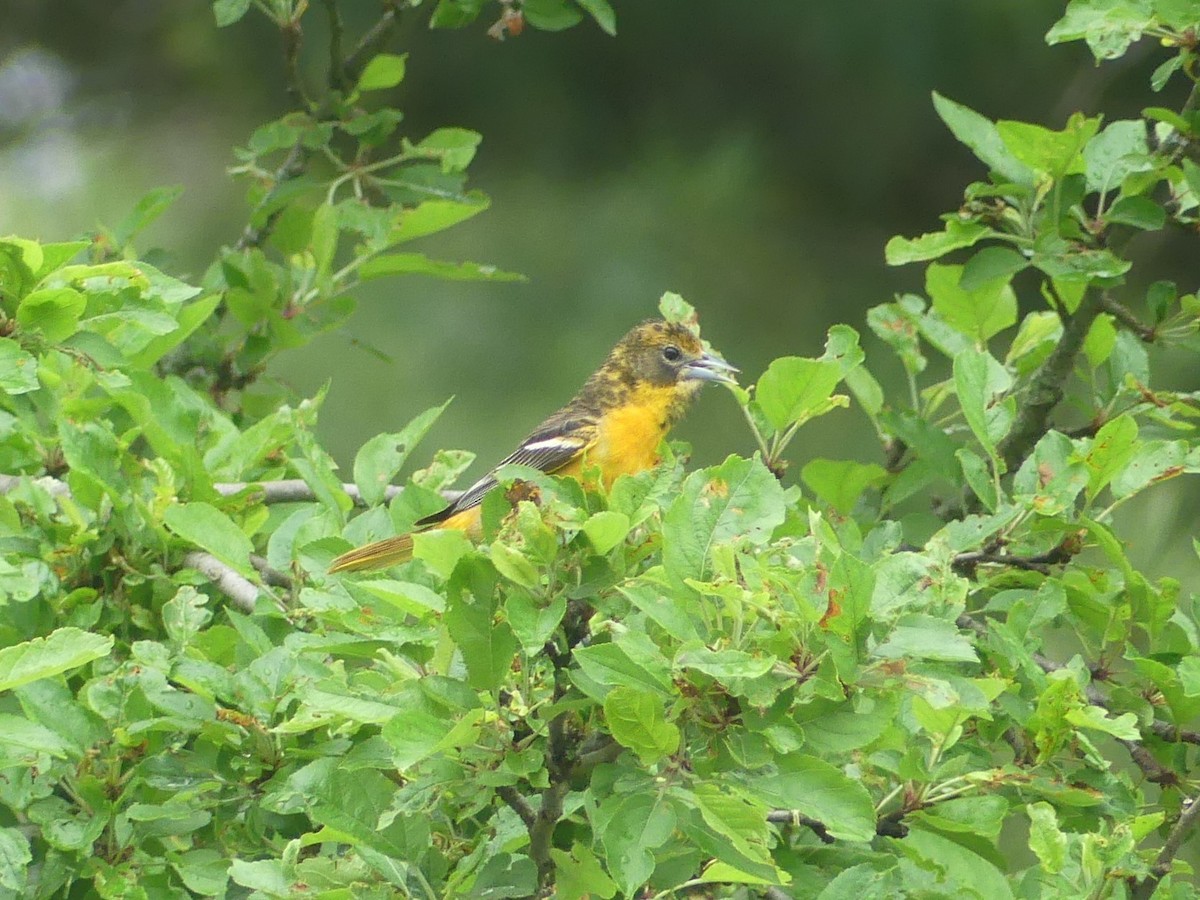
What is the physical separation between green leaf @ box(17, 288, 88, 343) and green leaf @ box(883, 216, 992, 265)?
1.51 metres

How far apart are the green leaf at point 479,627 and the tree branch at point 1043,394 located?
1.69 metres

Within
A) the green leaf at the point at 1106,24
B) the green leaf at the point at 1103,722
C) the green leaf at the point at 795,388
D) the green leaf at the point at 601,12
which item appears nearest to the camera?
the green leaf at the point at 1103,722

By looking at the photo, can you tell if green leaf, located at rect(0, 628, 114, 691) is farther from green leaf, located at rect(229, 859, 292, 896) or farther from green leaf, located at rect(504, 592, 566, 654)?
green leaf, located at rect(504, 592, 566, 654)

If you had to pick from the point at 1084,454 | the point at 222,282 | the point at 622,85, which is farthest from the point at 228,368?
the point at 1084,454

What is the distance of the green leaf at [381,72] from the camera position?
4211mm

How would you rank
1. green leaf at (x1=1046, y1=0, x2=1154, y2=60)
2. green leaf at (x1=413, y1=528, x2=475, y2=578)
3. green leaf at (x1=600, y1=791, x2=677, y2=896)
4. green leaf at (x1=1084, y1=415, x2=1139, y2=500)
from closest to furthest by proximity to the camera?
1. green leaf at (x1=600, y1=791, x2=677, y2=896)
2. green leaf at (x1=413, y1=528, x2=475, y2=578)
3. green leaf at (x1=1084, y1=415, x2=1139, y2=500)
4. green leaf at (x1=1046, y1=0, x2=1154, y2=60)

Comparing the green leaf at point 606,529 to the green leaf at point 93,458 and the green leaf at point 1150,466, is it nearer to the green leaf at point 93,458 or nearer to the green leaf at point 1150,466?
the green leaf at point 1150,466

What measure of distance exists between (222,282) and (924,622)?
270 centimetres

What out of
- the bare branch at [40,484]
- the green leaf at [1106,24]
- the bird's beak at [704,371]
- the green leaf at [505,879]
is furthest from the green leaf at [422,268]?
the green leaf at [505,879]

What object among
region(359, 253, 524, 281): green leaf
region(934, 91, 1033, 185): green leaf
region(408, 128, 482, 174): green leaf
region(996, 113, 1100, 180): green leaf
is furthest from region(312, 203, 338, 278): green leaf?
region(996, 113, 1100, 180): green leaf

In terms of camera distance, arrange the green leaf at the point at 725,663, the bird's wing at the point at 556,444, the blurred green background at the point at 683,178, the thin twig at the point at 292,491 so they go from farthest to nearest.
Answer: the blurred green background at the point at 683,178
the bird's wing at the point at 556,444
the thin twig at the point at 292,491
the green leaf at the point at 725,663

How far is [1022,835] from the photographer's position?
16.5ft

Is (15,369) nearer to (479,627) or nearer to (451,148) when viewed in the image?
(479,627)

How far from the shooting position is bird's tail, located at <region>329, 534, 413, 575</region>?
2926mm
